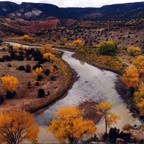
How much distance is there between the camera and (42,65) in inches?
5231

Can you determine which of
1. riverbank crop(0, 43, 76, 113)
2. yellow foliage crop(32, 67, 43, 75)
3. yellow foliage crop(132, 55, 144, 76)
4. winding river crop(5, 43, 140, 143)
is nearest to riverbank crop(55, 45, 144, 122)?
winding river crop(5, 43, 140, 143)

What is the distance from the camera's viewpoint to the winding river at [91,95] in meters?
89.6

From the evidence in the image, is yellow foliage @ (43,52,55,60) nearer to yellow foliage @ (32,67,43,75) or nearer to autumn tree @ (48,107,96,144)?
yellow foliage @ (32,67,43,75)

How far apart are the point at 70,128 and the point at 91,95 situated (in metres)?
35.7

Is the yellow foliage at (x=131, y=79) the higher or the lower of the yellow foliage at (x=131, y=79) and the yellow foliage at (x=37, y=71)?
the higher

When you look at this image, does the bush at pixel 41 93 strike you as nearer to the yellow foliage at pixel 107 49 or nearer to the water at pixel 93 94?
the water at pixel 93 94

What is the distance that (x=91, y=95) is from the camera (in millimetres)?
108375

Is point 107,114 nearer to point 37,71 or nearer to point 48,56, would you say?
point 37,71

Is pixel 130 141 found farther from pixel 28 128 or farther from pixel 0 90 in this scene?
pixel 0 90

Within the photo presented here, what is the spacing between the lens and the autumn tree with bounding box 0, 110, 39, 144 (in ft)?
234

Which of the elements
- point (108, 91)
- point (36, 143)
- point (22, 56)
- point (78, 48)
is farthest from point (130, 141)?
point (78, 48)

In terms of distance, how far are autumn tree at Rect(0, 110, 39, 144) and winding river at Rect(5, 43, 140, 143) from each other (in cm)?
657

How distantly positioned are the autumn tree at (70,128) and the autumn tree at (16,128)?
4053mm

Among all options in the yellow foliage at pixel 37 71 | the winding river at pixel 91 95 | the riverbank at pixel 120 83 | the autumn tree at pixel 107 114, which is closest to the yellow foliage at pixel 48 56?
the winding river at pixel 91 95
